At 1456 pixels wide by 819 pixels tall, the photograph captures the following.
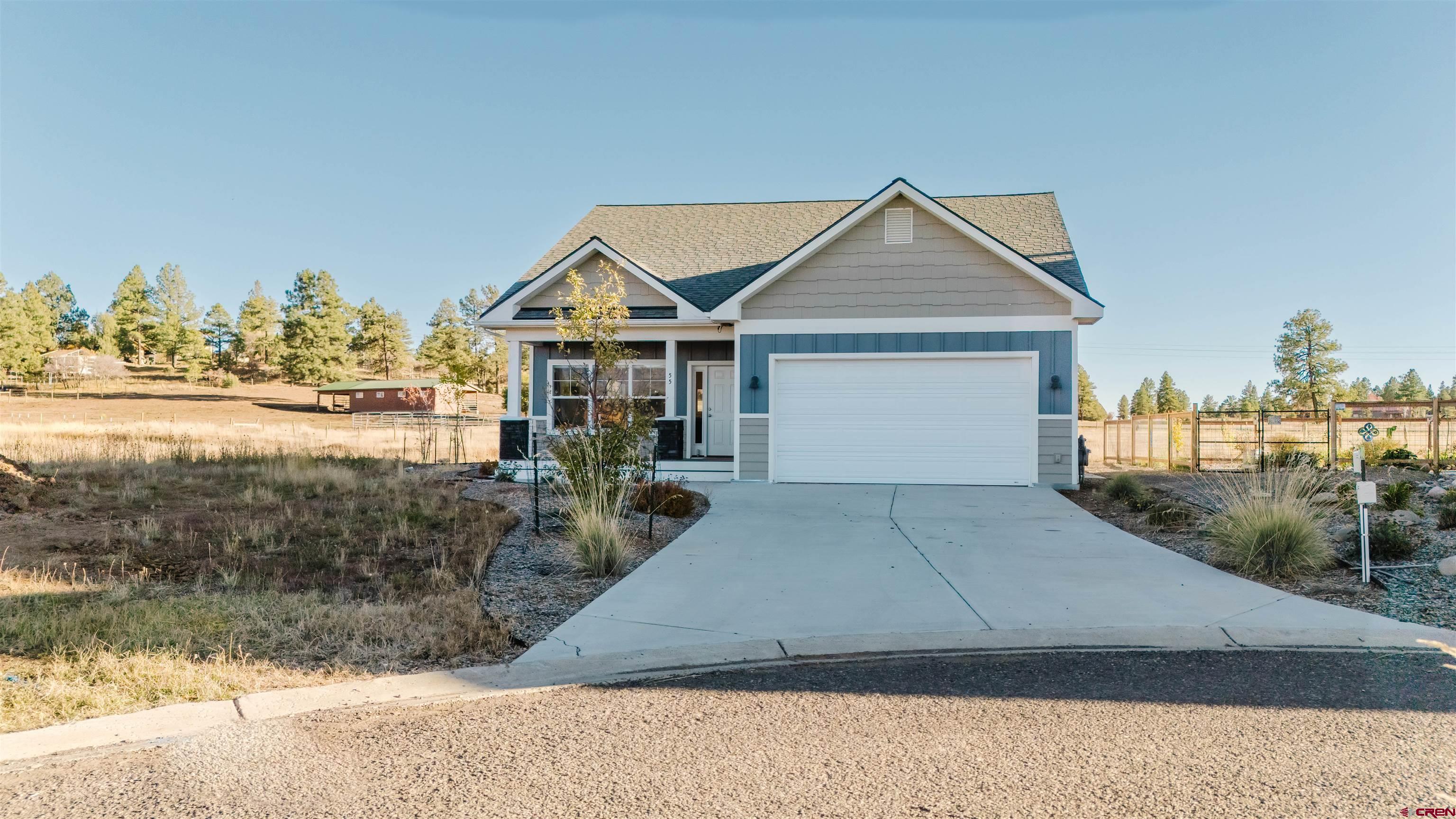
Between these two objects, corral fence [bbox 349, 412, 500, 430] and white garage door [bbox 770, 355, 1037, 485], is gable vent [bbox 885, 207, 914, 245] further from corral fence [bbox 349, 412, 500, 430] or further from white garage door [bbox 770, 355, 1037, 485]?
corral fence [bbox 349, 412, 500, 430]

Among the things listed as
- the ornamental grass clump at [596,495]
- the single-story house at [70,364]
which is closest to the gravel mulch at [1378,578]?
the ornamental grass clump at [596,495]

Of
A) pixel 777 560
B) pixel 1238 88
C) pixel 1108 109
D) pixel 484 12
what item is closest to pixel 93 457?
pixel 484 12

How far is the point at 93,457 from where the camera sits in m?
15.4

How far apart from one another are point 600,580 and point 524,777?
3.78 metres

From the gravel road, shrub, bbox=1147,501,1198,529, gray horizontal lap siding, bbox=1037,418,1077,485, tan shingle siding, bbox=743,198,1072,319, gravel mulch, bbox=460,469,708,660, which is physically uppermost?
tan shingle siding, bbox=743,198,1072,319

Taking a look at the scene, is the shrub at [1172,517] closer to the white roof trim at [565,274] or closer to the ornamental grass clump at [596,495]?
the ornamental grass clump at [596,495]

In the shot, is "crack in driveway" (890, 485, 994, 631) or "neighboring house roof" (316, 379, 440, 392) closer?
"crack in driveway" (890, 485, 994, 631)

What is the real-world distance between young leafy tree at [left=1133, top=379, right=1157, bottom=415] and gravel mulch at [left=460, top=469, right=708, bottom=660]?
102m

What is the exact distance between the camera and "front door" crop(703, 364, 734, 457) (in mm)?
17172

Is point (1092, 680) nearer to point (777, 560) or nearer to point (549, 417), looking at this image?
point (777, 560)

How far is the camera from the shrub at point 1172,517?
31.4 ft

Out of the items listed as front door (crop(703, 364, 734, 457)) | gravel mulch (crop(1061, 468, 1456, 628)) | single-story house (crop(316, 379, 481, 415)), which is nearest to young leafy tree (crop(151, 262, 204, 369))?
single-story house (crop(316, 379, 481, 415))

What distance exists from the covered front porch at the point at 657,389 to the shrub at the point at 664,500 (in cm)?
490

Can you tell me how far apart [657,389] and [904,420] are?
546cm
